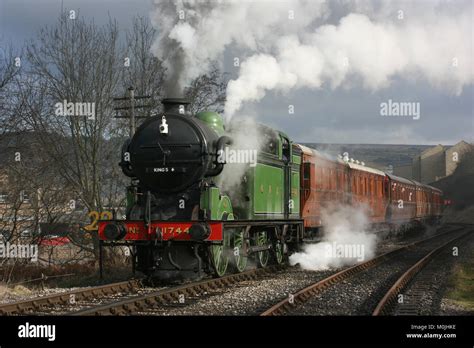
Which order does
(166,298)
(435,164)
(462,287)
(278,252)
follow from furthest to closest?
(435,164) → (278,252) → (462,287) → (166,298)

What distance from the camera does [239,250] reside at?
12.1 meters

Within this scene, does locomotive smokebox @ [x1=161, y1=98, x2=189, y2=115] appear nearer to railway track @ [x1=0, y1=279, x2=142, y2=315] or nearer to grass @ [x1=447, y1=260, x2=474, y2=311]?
railway track @ [x1=0, y1=279, x2=142, y2=315]

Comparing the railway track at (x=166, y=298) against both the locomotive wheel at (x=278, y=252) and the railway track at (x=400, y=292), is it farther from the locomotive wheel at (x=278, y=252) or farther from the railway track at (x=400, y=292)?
the railway track at (x=400, y=292)

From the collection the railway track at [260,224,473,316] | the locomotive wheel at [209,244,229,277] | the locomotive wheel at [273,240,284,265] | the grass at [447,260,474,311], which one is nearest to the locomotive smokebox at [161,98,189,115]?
the locomotive wheel at [209,244,229,277]

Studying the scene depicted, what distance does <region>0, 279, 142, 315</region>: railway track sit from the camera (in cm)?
840

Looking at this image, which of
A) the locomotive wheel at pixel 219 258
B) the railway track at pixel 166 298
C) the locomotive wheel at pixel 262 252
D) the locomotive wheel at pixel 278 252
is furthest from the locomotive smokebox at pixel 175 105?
the locomotive wheel at pixel 278 252

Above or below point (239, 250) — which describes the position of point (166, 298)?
→ below

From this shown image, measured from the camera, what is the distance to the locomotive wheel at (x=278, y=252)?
14.4 metres

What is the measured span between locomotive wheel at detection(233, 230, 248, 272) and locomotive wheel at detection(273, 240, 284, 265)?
6.31 feet

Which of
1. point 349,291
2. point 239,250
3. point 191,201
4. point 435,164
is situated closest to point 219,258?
point 239,250

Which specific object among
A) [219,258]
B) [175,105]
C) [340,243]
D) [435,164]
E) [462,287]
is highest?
[435,164]

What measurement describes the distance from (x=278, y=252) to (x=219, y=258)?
3674mm

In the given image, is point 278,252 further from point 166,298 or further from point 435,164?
point 435,164
